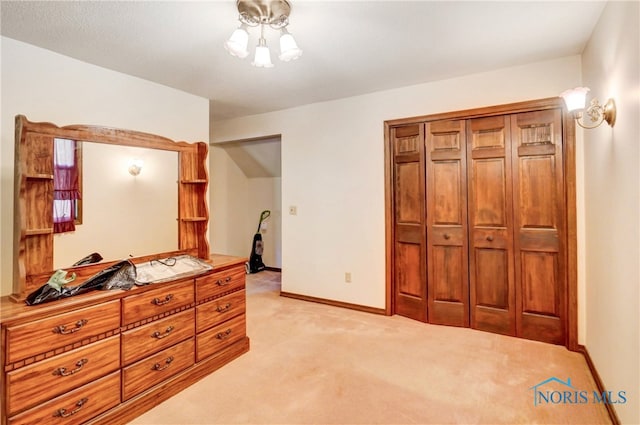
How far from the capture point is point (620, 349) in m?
1.70

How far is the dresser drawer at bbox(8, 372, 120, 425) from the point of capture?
1.55 m

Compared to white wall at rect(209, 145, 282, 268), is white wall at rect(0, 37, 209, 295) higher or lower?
higher

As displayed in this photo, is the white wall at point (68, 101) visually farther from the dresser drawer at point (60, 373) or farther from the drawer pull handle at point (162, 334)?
the drawer pull handle at point (162, 334)

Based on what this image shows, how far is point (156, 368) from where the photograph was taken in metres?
2.04

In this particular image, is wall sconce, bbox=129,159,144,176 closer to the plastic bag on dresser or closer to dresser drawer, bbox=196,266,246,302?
the plastic bag on dresser

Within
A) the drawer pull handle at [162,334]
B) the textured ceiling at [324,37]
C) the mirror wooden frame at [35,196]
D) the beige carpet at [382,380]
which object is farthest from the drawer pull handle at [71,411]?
the textured ceiling at [324,37]

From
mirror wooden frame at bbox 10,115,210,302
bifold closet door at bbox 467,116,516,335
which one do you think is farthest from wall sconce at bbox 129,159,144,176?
bifold closet door at bbox 467,116,516,335

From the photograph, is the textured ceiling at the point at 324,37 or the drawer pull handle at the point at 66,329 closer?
the drawer pull handle at the point at 66,329

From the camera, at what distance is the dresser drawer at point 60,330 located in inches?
59.0

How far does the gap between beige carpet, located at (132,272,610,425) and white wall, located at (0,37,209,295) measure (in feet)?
5.25

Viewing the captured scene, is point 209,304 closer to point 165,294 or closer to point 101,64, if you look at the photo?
point 165,294

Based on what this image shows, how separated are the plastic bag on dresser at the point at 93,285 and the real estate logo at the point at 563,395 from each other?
263 cm

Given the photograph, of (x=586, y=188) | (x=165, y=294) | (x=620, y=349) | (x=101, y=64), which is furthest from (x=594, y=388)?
(x=101, y=64)

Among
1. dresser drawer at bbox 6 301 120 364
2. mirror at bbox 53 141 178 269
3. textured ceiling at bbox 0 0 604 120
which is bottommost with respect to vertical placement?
dresser drawer at bbox 6 301 120 364
